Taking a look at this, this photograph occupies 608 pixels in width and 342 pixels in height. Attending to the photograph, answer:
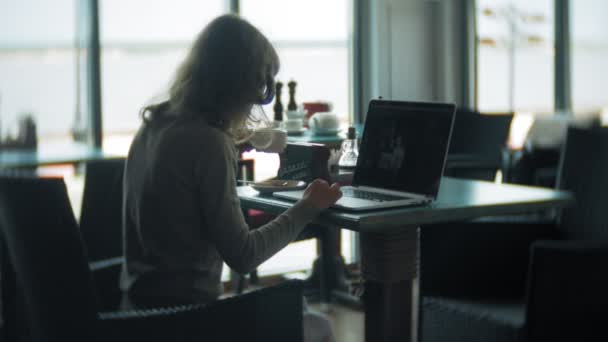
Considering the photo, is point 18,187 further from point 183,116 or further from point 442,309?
point 442,309

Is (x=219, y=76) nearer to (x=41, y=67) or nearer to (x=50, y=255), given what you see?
(x=50, y=255)

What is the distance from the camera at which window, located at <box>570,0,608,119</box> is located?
533 centimetres

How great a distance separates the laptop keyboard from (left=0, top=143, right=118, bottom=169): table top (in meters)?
1.11

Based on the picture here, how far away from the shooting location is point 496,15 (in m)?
5.76

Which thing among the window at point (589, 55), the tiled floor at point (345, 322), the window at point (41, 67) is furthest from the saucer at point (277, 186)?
the window at point (589, 55)

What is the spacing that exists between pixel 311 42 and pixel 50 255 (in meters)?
3.66

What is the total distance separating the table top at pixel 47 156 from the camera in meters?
3.14

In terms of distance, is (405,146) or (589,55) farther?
(589,55)

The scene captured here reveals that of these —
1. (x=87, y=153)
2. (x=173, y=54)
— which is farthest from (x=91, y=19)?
(x=87, y=153)

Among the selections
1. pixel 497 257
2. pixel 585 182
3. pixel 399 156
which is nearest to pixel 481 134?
pixel 585 182

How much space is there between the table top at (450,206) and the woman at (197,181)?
17cm

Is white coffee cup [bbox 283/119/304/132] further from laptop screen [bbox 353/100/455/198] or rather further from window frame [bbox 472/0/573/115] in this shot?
window frame [bbox 472/0/573/115]

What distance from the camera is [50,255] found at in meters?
1.49

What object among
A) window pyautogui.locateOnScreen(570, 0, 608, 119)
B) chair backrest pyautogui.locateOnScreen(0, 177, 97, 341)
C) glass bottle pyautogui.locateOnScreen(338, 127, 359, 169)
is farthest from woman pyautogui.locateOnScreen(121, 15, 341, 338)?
window pyautogui.locateOnScreen(570, 0, 608, 119)
